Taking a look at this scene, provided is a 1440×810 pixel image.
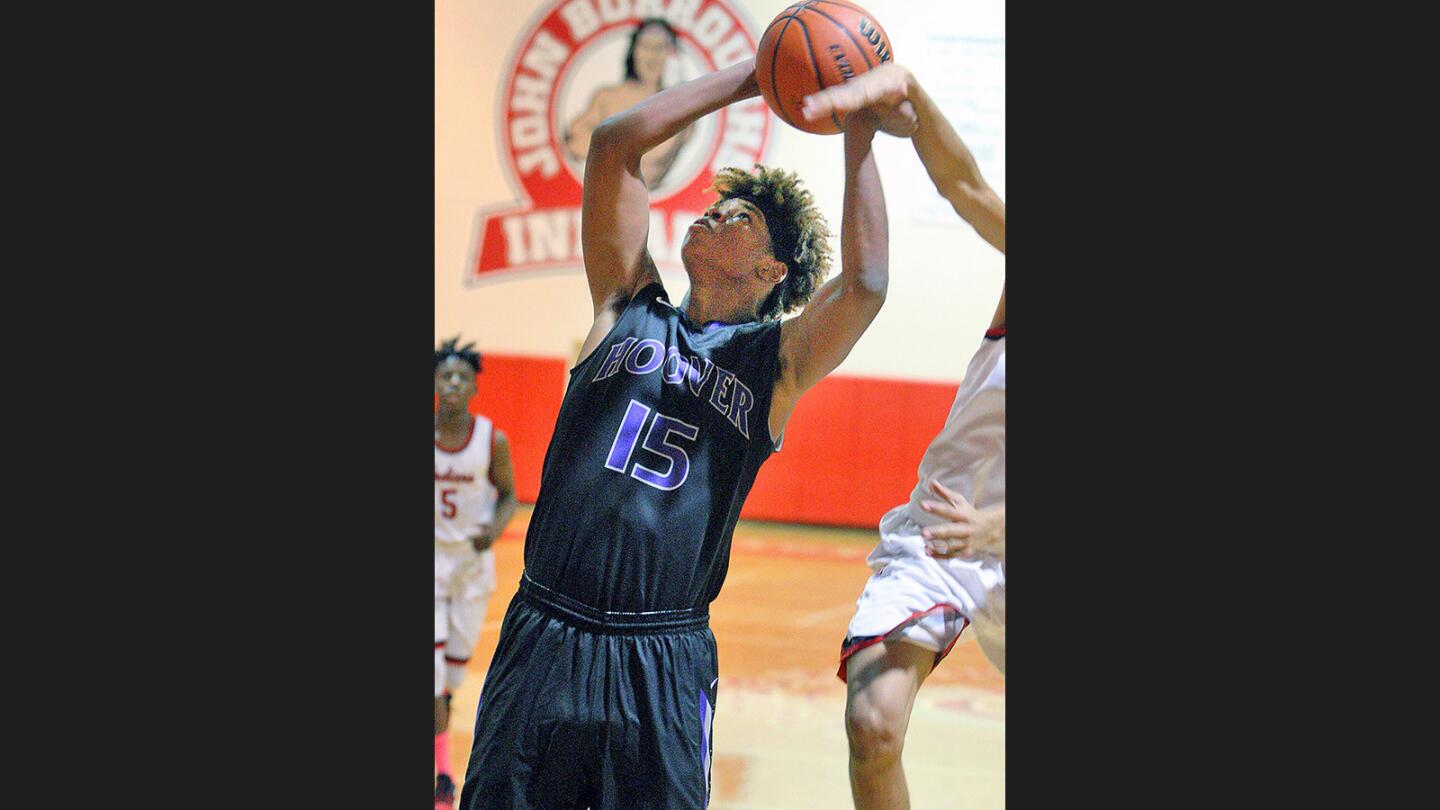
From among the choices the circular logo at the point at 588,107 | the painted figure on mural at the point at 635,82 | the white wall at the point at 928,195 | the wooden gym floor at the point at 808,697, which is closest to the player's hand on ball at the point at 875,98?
the white wall at the point at 928,195

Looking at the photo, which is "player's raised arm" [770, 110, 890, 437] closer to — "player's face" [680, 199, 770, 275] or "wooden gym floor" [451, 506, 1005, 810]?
"player's face" [680, 199, 770, 275]

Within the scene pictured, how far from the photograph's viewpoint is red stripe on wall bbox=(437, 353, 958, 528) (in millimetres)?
4332

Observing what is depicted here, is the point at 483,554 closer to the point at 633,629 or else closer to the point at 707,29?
the point at 633,629

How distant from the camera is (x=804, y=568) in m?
4.42

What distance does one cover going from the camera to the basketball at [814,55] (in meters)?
Result: 3.88

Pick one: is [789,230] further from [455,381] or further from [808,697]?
[808,697]

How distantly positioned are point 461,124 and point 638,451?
1.37 meters

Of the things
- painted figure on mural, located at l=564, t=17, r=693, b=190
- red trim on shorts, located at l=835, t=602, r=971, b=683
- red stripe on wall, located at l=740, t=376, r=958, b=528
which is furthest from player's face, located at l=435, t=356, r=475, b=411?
red trim on shorts, located at l=835, t=602, r=971, b=683

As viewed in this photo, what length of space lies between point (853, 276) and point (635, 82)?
1094 millimetres

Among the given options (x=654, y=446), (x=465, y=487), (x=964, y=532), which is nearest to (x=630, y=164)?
(x=654, y=446)

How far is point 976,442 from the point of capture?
13.9 feet

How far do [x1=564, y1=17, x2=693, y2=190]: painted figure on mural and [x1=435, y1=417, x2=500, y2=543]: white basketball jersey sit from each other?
38.0 inches

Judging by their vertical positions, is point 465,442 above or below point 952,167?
below

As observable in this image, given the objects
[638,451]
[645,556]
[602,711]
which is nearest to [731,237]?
[638,451]
